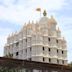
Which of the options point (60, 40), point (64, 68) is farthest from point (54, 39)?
point (64, 68)

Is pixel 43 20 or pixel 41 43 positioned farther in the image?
pixel 43 20

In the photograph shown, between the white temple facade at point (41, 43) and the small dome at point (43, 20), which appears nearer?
the white temple facade at point (41, 43)

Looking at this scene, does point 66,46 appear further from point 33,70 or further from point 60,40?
point 33,70

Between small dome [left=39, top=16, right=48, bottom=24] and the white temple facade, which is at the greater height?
small dome [left=39, top=16, right=48, bottom=24]

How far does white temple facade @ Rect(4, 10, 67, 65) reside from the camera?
61.9m

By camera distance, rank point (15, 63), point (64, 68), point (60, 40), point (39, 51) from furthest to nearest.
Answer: point (60, 40) → point (39, 51) → point (64, 68) → point (15, 63)

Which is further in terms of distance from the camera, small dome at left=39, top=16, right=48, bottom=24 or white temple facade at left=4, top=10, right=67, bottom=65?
small dome at left=39, top=16, right=48, bottom=24

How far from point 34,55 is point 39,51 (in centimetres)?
125

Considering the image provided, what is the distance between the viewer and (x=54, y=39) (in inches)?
2534

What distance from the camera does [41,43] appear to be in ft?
203

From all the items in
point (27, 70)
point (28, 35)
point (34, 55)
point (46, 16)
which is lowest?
point (27, 70)

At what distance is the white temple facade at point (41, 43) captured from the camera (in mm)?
61875

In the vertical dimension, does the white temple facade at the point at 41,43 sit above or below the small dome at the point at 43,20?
below

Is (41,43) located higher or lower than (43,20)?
lower
